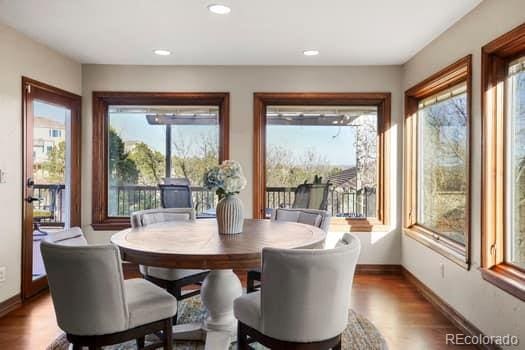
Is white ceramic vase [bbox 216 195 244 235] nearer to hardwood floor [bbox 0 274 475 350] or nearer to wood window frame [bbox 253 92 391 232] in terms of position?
hardwood floor [bbox 0 274 475 350]

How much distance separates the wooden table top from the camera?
206 centimetres

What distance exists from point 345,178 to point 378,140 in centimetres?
60

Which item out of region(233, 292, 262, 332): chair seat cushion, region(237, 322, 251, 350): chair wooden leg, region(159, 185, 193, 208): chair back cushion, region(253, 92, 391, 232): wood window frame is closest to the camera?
region(233, 292, 262, 332): chair seat cushion

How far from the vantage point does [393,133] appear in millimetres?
4719

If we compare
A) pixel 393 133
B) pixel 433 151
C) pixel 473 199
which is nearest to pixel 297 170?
pixel 393 133

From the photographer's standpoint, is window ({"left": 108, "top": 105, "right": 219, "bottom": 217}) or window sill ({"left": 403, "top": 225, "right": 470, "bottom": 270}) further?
window ({"left": 108, "top": 105, "right": 219, "bottom": 217})

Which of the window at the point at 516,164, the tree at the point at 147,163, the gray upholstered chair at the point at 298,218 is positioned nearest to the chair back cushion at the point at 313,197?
the gray upholstered chair at the point at 298,218

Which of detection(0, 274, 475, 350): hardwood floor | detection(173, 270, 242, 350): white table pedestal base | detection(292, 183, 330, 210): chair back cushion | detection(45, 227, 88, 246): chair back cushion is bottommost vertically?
detection(0, 274, 475, 350): hardwood floor

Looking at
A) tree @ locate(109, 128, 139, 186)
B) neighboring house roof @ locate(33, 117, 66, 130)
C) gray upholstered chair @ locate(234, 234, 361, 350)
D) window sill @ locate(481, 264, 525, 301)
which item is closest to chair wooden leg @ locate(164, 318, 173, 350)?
gray upholstered chair @ locate(234, 234, 361, 350)

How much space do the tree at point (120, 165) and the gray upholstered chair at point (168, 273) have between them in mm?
1607

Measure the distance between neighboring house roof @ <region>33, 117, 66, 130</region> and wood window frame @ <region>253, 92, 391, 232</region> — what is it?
2.13m

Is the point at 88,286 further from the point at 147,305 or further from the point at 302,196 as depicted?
the point at 302,196

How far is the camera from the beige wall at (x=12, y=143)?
341 cm

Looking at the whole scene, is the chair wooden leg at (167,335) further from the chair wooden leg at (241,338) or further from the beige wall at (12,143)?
the beige wall at (12,143)
